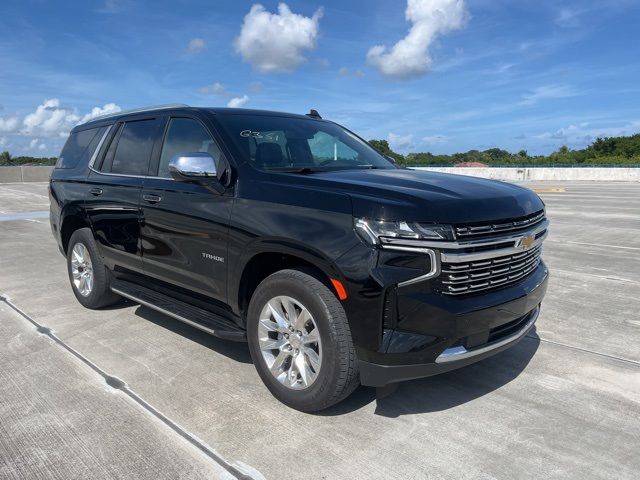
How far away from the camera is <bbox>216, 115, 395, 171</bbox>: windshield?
386cm

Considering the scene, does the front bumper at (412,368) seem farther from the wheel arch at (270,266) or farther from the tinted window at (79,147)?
the tinted window at (79,147)

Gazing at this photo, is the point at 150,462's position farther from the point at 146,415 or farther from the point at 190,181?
the point at 190,181

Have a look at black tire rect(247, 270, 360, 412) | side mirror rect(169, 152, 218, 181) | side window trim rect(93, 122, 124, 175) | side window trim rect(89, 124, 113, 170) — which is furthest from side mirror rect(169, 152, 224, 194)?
side window trim rect(89, 124, 113, 170)

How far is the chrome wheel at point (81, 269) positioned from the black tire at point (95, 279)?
0.14 ft

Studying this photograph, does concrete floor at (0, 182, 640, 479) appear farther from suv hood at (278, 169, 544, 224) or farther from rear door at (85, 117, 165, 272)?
suv hood at (278, 169, 544, 224)

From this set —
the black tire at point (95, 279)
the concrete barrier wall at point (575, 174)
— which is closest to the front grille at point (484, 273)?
the black tire at point (95, 279)

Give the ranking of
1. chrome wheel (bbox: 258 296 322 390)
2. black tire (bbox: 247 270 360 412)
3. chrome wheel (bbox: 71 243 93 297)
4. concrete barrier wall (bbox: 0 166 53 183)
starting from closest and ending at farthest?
1. black tire (bbox: 247 270 360 412)
2. chrome wheel (bbox: 258 296 322 390)
3. chrome wheel (bbox: 71 243 93 297)
4. concrete barrier wall (bbox: 0 166 53 183)

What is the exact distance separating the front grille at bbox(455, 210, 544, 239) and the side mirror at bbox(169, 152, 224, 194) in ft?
5.51

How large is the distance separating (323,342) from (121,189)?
8.76ft

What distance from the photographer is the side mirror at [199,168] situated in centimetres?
362

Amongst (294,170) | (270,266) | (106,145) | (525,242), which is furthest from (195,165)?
(525,242)

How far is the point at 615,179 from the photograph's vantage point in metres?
38.8

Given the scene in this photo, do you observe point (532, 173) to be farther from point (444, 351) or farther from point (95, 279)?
point (444, 351)

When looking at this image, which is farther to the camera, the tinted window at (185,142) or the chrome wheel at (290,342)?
the tinted window at (185,142)
